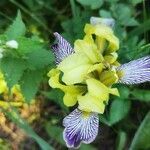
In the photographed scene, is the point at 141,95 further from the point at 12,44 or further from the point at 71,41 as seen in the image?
the point at 12,44

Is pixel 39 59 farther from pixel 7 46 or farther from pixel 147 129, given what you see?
pixel 147 129

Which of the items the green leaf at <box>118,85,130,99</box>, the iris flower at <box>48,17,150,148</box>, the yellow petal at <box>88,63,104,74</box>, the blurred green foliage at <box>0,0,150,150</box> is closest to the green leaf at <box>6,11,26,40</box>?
the blurred green foliage at <box>0,0,150,150</box>

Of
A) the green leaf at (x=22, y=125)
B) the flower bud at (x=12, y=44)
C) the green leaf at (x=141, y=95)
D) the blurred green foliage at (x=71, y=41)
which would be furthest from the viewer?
the green leaf at (x=141, y=95)

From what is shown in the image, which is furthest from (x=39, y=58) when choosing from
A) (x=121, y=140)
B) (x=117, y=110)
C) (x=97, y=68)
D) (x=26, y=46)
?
(x=121, y=140)

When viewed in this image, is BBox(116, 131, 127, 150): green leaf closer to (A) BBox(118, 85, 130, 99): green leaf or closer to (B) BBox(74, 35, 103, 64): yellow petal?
(A) BBox(118, 85, 130, 99): green leaf

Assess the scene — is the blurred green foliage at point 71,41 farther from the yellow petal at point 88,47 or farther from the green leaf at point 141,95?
the yellow petal at point 88,47

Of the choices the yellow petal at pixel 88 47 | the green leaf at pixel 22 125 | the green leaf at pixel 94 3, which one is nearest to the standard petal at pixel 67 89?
the yellow petal at pixel 88 47
